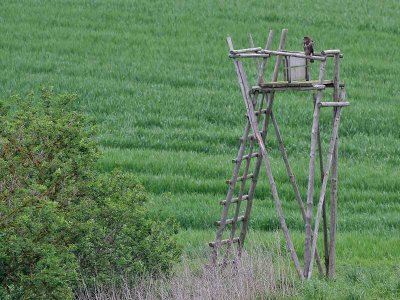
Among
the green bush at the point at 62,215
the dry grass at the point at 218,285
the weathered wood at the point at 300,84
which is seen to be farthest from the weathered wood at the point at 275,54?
the dry grass at the point at 218,285

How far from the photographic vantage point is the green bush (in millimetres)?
7832

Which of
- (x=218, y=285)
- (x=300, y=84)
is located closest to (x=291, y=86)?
(x=300, y=84)

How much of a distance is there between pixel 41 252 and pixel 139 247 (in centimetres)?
148

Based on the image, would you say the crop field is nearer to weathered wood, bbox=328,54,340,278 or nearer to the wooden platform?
weathered wood, bbox=328,54,340,278

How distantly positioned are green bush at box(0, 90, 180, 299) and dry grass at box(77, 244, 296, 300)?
0.14m

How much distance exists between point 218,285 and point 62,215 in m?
1.53

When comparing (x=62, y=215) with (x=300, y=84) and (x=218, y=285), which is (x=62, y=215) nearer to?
(x=218, y=285)

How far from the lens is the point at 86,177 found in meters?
8.80

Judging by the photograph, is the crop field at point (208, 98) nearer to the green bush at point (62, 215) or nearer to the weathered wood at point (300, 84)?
the green bush at point (62, 215)

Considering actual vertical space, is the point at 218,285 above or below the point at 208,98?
above

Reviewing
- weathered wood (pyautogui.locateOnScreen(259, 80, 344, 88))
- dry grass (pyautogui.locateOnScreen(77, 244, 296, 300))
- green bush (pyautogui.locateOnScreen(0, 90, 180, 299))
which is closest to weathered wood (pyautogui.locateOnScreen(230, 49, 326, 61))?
weathered wood (pyautogui.locateOnScreen(259, 80, 344, 88))

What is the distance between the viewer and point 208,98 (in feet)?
66.6

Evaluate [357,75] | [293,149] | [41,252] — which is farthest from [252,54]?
[357,75]

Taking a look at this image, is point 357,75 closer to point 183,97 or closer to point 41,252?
point 183,97
